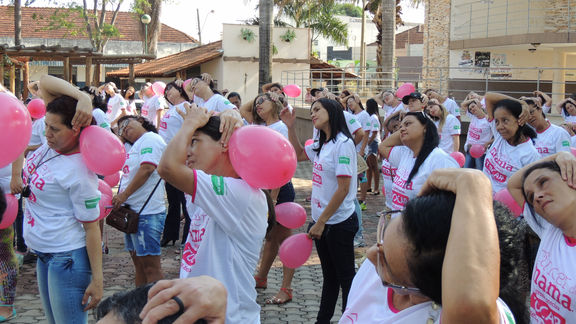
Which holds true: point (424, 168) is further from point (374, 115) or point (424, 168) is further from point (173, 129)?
point (374, 115)

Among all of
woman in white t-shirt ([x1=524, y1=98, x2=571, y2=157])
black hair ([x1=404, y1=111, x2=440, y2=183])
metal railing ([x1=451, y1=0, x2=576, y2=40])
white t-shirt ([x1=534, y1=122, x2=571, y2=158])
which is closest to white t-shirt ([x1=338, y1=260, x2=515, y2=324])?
black hair ([x1=404, y1=111, x2=440, y2=183])

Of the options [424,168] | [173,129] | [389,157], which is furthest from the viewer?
[173,129]

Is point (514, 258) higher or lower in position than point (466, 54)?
lower

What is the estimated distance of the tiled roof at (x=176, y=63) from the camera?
24469 mm

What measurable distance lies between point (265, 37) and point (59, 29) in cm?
2589

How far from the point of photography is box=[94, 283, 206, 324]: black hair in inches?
49.4

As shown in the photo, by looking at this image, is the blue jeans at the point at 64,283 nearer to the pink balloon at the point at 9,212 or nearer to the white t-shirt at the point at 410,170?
the pink balloon at the point at 9,212

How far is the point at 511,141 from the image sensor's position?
461cm

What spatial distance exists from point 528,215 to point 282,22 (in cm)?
3319

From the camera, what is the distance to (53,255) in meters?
2.76

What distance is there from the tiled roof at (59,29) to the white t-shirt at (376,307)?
3324cm

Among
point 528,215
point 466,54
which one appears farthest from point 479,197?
point 466,54

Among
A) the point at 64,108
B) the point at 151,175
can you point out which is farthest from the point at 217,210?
the point at 151,175

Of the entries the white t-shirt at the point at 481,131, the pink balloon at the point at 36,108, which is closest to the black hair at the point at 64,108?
the pink balloon at the point at 36,108
